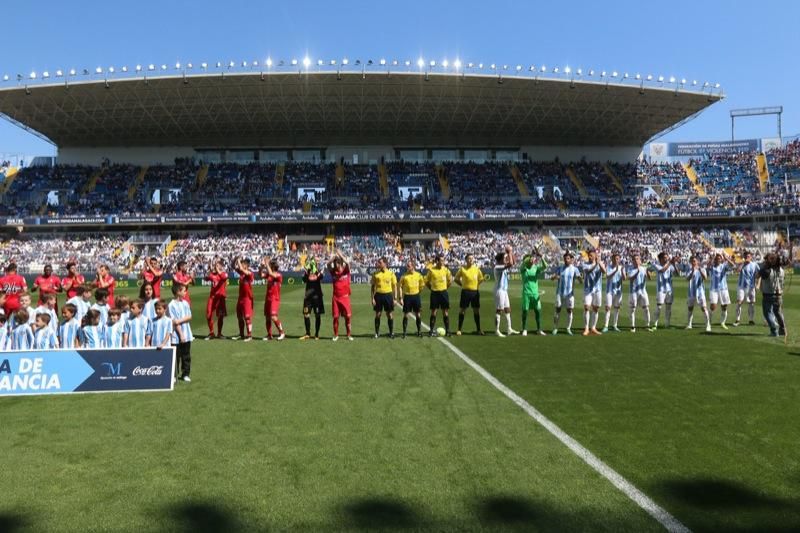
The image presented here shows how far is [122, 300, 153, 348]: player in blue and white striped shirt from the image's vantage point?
909cm

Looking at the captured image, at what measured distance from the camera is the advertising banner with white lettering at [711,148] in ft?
221

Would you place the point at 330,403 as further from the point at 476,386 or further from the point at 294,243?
the point at 294,243

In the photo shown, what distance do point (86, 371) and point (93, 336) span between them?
117 cm

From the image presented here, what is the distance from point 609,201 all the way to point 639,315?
42106 millimetres

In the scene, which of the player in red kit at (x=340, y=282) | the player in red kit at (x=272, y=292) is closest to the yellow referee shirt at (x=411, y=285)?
the player in red kit at (x=340, y=282)

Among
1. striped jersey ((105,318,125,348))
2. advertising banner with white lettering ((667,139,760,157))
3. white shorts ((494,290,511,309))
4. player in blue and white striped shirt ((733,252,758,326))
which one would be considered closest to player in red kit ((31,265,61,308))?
striped jersey ((105,318,125,348))

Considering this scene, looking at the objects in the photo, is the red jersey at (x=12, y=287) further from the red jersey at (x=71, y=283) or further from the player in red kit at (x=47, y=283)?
the red jersey at (x=71, y=283)

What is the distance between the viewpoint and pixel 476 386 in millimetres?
8367

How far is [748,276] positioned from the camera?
15.7 m

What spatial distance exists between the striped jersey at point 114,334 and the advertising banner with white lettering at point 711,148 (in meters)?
68.9

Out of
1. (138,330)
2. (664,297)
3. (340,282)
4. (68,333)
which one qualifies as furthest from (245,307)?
(664,297)

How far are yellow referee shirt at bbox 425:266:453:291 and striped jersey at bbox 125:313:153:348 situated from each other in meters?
6.25

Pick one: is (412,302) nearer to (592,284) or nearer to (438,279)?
(438,279)

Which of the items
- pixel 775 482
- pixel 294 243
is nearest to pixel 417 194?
pixel 294 243
